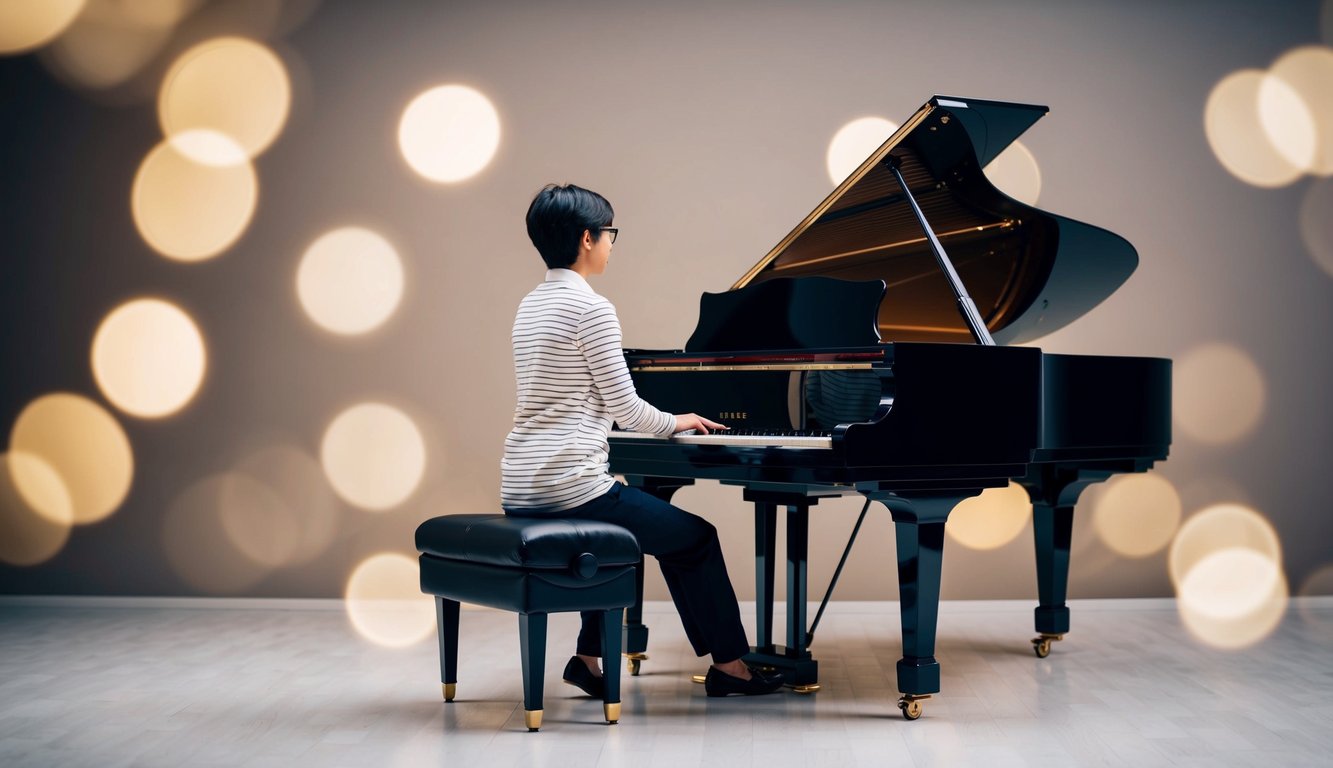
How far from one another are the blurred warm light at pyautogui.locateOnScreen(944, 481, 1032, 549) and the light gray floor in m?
0.45

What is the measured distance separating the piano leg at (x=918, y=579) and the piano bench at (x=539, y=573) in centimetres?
68

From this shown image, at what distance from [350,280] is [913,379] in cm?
314

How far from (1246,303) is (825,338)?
9.53 feet

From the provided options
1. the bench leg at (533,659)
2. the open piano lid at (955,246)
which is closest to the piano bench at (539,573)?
the bench leg at (533,659)

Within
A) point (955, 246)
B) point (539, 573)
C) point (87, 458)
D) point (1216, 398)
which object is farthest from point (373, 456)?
point (1216, 398)

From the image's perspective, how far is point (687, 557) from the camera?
3316 mm

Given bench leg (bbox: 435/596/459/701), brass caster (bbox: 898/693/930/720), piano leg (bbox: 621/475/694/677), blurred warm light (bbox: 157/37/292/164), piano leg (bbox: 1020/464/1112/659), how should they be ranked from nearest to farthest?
brass caster (bbox: 898/693/930/720)
bench leg (bbox: 435/596/459/701)
piano leg (bbox: 621/475/694/677)
piano leg (bbox: 1020/464/1112/659)
blurred warm light (bbox: 157/37/292/164)

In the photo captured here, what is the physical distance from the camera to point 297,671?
13.2 feet

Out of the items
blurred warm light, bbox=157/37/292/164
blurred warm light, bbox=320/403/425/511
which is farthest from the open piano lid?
blurred warm light, bbox=157/37/292/164

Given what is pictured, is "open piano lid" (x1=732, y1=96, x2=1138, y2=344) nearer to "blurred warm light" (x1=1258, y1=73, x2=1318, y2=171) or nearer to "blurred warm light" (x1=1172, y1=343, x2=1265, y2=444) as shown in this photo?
"blurred warm light" (x1=1172, y1=343, x2=1265, y2=444)

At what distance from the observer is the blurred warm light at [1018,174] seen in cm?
532

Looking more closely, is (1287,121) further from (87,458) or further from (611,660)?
(87,458)

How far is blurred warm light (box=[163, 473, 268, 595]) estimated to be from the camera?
5441mm

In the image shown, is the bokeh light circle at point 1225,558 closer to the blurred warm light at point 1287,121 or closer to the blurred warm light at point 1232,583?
the blurred warm light at point 1232,583
